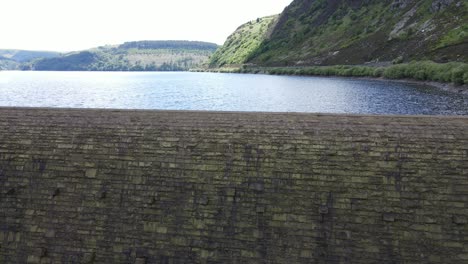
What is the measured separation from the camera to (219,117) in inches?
562

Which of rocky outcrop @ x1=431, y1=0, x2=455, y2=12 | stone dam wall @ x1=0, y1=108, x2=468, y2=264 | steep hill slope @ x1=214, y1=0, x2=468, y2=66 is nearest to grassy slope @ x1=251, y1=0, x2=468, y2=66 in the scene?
steep hill slope @ x1=214, y1=0, x2=468, y2=66

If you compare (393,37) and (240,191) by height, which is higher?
(393,37)

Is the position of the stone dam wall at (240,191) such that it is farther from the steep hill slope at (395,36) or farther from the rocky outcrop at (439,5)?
the rocky outcrop at (439,5)

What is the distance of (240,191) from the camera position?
12.2 meters

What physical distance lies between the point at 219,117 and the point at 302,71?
138274mm

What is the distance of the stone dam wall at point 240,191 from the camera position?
11203 millimetres

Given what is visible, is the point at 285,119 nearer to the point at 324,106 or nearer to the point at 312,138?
the point at 312,138

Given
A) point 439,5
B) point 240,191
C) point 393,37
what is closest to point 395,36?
point 393,37

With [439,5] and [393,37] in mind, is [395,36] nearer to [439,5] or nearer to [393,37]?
[393,37]

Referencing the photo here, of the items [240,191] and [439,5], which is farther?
[439,5]

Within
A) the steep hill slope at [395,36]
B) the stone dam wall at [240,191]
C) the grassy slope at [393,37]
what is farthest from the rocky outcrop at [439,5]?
the stone dam wall at [240,191]

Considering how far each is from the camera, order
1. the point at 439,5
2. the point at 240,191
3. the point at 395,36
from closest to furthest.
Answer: the point at 240,191
the point at 439,5
the point at 395,36

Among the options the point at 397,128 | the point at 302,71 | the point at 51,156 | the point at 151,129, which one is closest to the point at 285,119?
the point at 397,128

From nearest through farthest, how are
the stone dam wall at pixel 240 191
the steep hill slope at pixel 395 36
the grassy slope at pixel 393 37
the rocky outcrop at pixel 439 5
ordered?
the stone dam wall at pixel 240 191 → the grassy slope at pixel 393 37 → the steep hill slope at pixel 395 36 → the rocky outcrop at pixel 439 5
